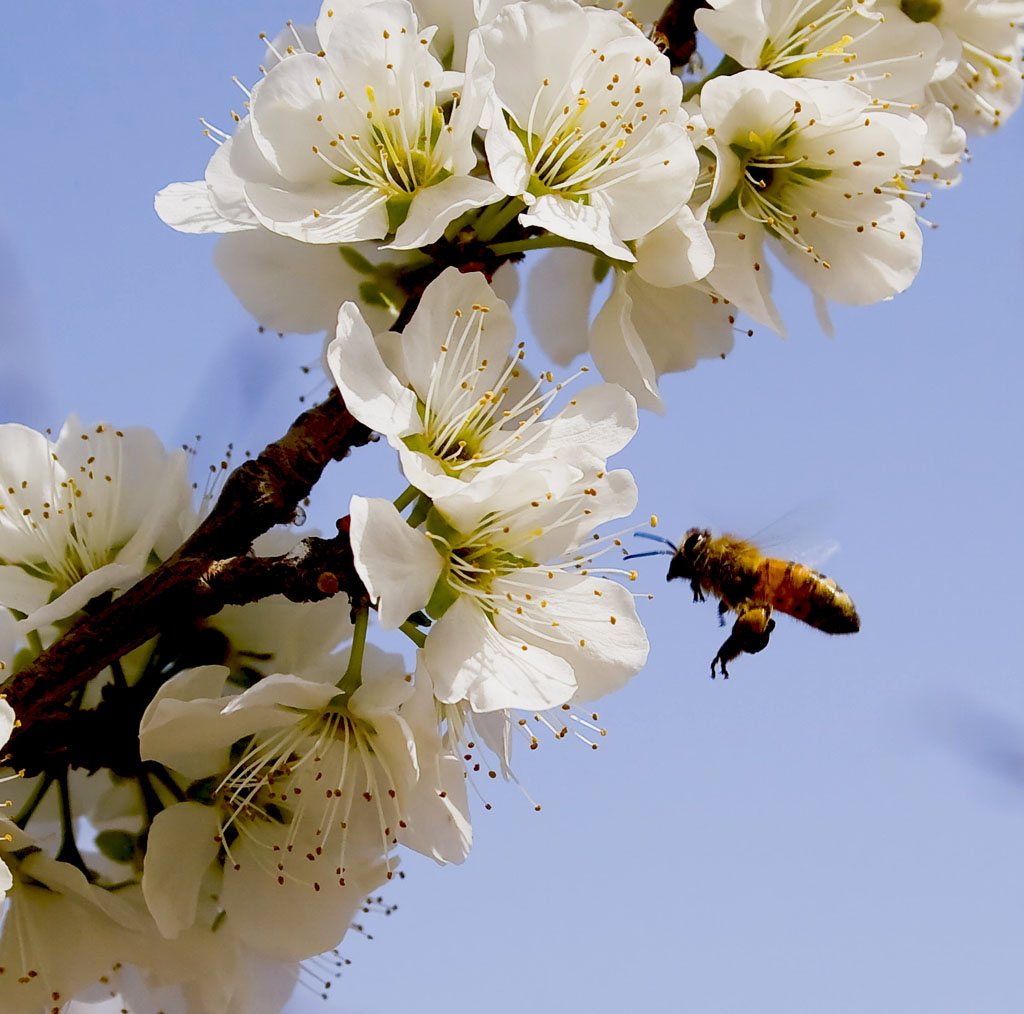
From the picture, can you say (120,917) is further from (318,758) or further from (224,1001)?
(318,758)

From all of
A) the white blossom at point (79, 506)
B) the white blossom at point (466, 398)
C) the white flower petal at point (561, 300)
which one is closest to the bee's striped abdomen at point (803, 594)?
the white flower petal at point (561, 300)

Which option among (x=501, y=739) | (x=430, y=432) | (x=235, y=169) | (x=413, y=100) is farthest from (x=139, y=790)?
(x=413, y=100)

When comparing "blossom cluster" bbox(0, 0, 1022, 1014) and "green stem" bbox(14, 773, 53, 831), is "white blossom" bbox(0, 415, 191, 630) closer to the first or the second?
"blossom cluster" bbox(0, 0, 1022, 1014)

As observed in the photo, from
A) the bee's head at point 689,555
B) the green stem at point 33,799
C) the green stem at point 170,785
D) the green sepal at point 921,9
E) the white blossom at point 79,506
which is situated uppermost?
the green sepal at point 921,9

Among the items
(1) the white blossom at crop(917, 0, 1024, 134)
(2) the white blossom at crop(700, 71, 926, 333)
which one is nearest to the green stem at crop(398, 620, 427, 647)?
(2) the white blossom at crop(700, 71, 926, 333)

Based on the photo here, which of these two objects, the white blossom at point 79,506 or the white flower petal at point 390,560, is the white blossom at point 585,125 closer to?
the white flower petal at point 390,560
